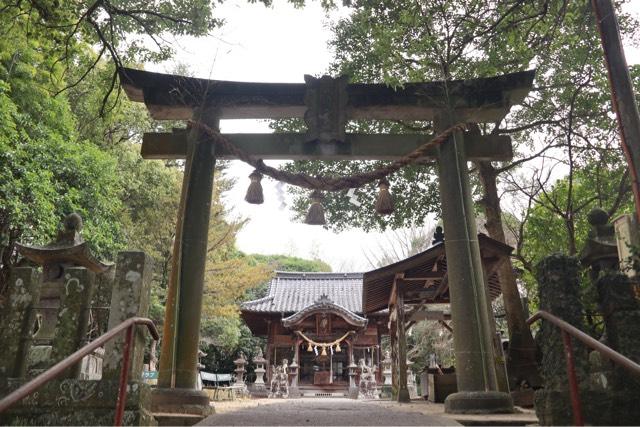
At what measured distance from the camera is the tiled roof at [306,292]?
24266 millimetres

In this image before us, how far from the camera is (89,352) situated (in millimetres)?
3041

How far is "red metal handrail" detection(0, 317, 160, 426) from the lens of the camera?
2361 millimetres

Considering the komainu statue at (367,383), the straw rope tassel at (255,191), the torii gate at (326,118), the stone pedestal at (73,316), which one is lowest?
the komainu statue at (367,383)

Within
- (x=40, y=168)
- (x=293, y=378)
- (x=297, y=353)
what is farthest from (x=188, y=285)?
(x=297, y=353)

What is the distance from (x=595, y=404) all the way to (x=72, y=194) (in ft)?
42.0

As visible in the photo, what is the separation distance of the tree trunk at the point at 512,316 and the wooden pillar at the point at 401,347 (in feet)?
8.06

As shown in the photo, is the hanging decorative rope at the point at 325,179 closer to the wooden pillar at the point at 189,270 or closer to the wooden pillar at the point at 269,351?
the wooden pillar at the point at 189,270

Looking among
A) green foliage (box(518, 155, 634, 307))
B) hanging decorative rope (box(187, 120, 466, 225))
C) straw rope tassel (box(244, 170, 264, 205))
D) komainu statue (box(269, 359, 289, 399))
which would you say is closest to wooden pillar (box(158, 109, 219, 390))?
hanging decorative rope (box(187, 120, 466, 225))

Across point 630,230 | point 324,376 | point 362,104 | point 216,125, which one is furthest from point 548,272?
point 324,376

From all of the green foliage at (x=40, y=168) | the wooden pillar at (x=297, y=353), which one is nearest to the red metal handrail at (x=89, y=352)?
the green foliage at (x=40, y=168)

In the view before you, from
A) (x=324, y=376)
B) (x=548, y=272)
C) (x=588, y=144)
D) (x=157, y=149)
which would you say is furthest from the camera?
(x=324, y=376)

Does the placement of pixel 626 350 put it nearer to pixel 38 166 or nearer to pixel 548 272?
pixel 548 272

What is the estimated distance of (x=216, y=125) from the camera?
7.27 metres

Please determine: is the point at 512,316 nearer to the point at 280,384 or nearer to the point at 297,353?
the point at 280,384
